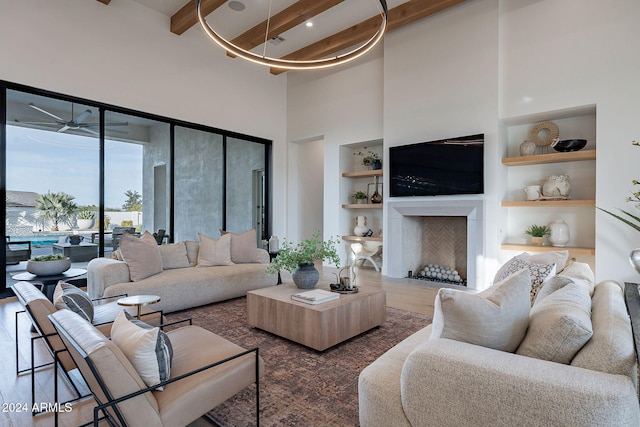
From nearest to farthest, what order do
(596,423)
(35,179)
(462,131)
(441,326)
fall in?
(596,423), (441,326), (35,179), (462,131)

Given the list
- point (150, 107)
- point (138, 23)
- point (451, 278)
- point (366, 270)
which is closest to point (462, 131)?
point (451, 278)

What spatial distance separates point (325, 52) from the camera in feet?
21.1

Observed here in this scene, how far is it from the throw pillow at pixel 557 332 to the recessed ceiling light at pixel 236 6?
5.58 metres

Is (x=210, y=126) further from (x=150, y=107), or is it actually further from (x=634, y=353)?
(x=634, y=353)

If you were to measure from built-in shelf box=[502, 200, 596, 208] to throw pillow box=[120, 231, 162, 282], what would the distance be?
4.61 metres

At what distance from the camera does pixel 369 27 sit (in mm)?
5496

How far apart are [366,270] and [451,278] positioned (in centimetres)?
163

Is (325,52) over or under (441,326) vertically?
over

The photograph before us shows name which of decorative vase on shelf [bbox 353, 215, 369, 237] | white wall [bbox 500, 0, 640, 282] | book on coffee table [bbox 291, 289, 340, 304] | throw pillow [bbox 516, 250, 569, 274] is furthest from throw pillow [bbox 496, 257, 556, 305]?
decorative vase on shelf [bbox 353, 215, 369, 237]

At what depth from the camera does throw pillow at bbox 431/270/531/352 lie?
128cm

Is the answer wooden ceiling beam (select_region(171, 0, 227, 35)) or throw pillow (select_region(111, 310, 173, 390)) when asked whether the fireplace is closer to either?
wooden ceiling beam (select_region(171, 0, 227, 35))

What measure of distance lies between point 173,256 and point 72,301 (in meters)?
2.19

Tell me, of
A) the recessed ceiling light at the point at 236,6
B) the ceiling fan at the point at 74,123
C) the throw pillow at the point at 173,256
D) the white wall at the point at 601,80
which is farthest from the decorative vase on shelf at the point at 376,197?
the ceiling fan at the point at 74,123

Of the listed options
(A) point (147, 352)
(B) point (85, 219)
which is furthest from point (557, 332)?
(B) point (85, 219)
